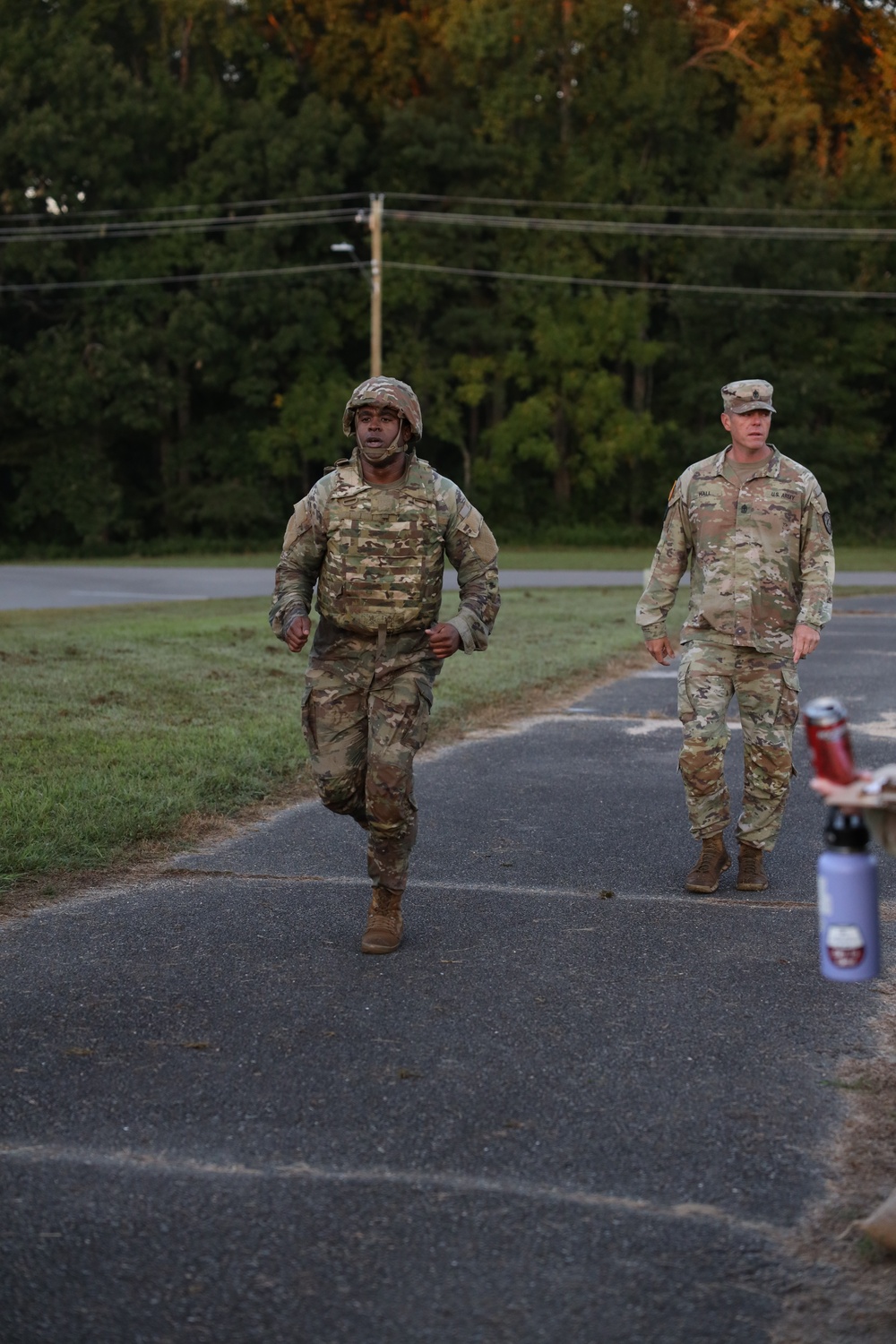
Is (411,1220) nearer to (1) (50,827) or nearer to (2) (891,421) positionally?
(1) (50,827)

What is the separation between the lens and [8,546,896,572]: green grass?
3719 cm

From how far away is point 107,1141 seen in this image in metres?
3.99

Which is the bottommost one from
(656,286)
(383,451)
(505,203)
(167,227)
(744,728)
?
(744,728)

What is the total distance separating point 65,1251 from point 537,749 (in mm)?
7474

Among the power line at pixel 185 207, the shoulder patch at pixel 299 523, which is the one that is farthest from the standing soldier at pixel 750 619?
the power line at pixel 185 207

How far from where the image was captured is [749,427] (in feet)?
22.1

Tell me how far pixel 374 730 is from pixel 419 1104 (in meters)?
1.84

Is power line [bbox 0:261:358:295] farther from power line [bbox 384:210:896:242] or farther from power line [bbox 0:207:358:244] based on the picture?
power line [bbox 384:210:896:242]

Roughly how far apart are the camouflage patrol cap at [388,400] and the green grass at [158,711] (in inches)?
98.4

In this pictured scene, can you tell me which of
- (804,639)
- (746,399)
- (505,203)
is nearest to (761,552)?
(804,639)

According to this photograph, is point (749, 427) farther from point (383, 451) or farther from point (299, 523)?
point (299, 523)

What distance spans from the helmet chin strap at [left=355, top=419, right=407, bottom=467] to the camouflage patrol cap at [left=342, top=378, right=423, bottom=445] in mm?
51

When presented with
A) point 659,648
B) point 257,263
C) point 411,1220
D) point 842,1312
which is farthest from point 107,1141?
point 257,263

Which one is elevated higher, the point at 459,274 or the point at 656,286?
the point at 459,274
